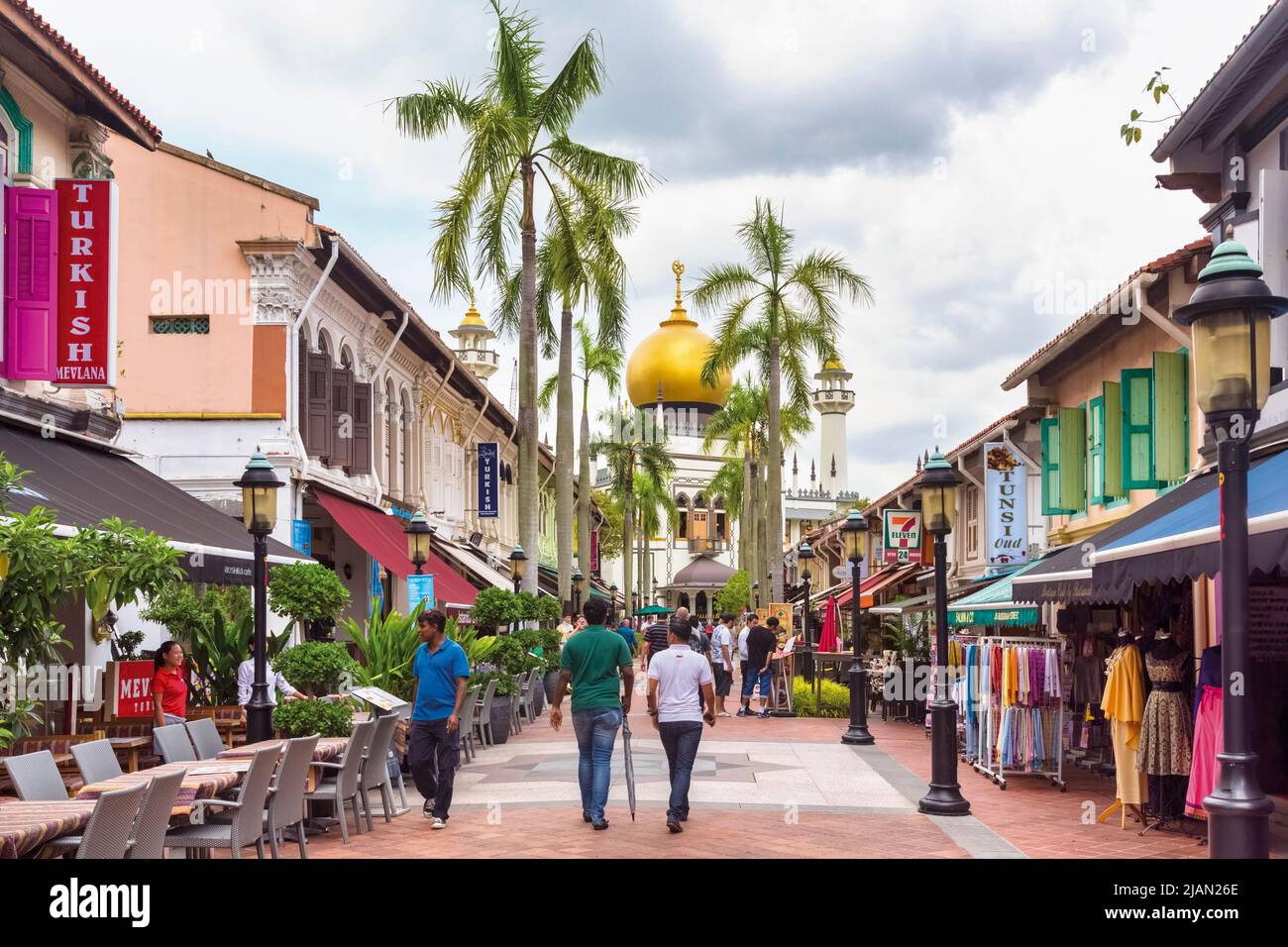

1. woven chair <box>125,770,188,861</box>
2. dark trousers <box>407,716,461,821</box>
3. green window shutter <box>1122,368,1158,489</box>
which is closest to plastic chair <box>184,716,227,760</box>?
dark trousers <box>407,716,461,821</box>

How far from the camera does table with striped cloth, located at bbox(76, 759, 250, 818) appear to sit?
324 inches

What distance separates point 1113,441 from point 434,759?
30.4 ft

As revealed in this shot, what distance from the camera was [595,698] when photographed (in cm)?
1130

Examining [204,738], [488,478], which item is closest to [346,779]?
[204,738]

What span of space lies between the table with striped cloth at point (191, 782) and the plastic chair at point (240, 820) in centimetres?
7

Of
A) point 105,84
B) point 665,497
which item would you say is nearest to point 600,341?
point 105,84

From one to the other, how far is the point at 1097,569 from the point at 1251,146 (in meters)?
4.84

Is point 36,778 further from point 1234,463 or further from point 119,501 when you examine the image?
point 1234,463

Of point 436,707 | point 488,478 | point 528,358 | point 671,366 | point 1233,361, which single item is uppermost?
point 671,366

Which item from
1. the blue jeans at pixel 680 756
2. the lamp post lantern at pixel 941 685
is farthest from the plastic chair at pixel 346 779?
the lamp post lantern at pixel 941 685

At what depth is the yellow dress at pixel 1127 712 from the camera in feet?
38.8

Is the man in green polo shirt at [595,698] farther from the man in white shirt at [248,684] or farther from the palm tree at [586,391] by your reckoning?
the palm tree at [586,391]

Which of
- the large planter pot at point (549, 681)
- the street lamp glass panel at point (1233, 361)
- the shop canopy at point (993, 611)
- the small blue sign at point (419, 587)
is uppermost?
the street lamp glass panel at point (1233, 361)

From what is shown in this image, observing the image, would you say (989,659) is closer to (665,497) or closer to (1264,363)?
(1264,363)
